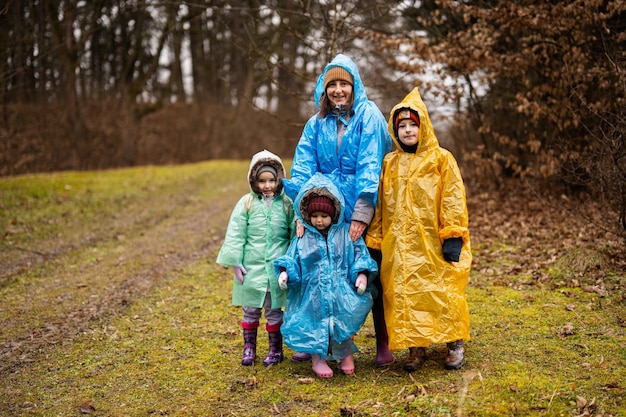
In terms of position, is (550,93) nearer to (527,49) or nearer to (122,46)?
(527,49)

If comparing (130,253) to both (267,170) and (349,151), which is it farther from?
(349,151)

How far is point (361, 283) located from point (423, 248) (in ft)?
1.76

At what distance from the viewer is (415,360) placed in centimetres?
450

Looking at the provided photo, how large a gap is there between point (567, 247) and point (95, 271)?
6507 millimetres

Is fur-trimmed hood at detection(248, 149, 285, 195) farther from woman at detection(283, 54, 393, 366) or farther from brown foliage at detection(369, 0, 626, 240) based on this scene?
brown foliage at detection(369, 0, 626, 240)

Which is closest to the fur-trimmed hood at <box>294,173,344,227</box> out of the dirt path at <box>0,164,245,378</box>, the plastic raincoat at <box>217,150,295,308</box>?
the plastic raincoat at <box>217,150,295,308</box>

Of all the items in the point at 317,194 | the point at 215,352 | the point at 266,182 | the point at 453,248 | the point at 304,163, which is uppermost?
the point at 304,163

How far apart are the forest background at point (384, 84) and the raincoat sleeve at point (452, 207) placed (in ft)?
8.75

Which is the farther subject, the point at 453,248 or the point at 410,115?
the point at 410,115

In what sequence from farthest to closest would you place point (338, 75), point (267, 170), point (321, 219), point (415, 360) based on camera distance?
point (267, 170) < point (338, 75) < point (415, 360) < point (321, 219)

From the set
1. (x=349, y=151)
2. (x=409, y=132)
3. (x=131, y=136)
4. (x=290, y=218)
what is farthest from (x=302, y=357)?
(x=131, y=136)

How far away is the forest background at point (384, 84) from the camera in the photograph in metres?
8.23

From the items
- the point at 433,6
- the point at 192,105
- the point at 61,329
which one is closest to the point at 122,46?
the point at 192,105

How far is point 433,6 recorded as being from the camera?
1147 cm
